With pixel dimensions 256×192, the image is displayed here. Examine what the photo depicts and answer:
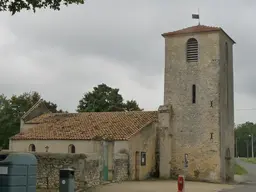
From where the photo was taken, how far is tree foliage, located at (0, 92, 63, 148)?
5131 centimetres

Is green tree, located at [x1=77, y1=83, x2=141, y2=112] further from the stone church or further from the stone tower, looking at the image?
the stone tower

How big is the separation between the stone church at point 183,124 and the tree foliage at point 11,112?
13.2 metres

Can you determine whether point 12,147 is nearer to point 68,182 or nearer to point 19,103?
point 19,103

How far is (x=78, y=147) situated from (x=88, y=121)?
3557mm

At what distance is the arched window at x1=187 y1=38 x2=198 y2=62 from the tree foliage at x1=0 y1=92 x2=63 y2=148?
24397mm

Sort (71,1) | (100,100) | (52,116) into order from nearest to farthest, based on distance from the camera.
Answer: (71,1)
(52,116)
(100,100)

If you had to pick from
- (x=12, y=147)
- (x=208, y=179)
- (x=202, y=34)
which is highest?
(x=202, y=34)

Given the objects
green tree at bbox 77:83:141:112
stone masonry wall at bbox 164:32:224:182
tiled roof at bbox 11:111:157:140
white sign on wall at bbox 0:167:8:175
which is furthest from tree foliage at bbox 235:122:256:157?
white sign on wall at bbox 0:167:8:175

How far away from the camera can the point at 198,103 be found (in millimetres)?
36750

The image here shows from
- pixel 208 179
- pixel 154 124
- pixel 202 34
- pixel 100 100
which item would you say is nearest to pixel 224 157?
pixel 208 179

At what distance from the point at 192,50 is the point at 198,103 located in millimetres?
4648

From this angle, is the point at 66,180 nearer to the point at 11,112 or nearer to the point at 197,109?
the point at 197,109

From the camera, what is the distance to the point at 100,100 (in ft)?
193

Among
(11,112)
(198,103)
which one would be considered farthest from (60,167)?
(11,112)
